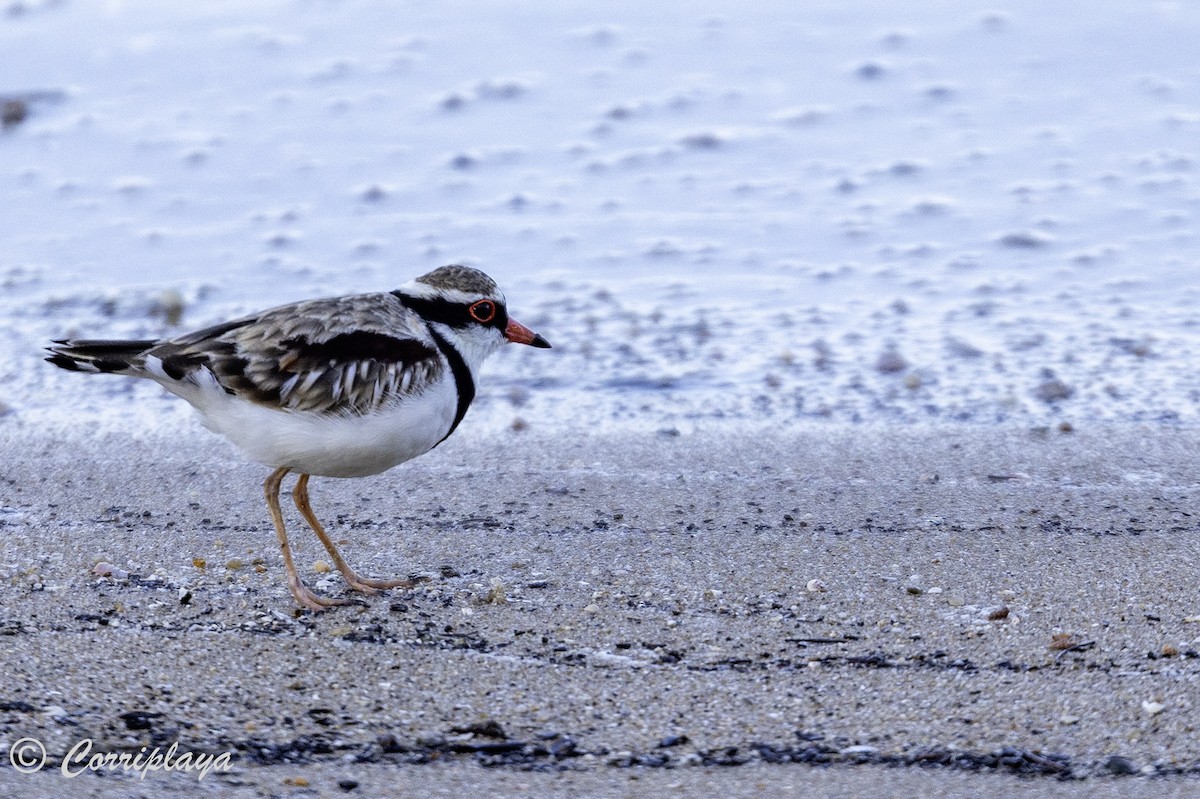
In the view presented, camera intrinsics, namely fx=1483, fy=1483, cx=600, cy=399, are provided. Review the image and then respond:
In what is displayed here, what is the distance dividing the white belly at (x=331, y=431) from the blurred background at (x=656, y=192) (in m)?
1.60

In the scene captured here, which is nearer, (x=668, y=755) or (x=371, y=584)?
(x=668, y=755)

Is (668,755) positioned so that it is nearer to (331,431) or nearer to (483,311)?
(331,431)

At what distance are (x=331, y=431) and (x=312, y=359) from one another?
0.21 metres

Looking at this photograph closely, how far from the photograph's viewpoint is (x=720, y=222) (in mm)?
7934

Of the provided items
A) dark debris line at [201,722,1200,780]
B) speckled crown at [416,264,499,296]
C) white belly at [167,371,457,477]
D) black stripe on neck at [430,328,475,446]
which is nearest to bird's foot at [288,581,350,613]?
white belly at [167,371,457,477]

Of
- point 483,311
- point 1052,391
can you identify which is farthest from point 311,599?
point 1052,391

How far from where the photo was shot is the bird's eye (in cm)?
450

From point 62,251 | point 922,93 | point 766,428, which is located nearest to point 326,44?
point 62,251

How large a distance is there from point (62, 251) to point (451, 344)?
4156mm

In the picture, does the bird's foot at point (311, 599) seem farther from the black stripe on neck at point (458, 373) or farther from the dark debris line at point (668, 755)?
the dark debris line at point (668, 755)

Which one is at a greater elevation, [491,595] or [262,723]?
[262,723]

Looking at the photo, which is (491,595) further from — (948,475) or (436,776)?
(948,475)

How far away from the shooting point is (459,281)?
4.52m

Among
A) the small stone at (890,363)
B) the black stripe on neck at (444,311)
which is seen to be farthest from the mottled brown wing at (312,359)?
the small stone at (890,363)
